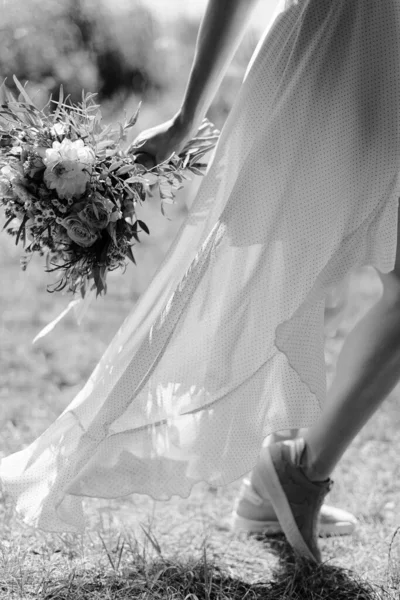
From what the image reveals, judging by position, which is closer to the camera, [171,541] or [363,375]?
[363,375]

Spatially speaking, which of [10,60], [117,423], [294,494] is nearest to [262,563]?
[294,494]

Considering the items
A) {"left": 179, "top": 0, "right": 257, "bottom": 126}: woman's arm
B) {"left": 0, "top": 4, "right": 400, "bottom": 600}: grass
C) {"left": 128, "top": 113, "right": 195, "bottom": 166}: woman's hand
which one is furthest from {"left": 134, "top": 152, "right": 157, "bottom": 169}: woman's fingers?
{"left": 0, "top": 4, "right": 400, "bottom": 600}: grass

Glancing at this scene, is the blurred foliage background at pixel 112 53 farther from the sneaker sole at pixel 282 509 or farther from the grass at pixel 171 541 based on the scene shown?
the sneaker sole at pixel 282 509

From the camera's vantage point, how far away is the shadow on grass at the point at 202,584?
2.00 meters

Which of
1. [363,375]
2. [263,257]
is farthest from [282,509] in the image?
[263,257]

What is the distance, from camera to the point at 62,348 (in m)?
4.15

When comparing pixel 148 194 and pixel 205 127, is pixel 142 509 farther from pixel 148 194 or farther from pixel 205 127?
pixel 205 127

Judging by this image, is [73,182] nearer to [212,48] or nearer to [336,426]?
[212,48]

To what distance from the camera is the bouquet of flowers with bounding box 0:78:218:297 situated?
194 cm

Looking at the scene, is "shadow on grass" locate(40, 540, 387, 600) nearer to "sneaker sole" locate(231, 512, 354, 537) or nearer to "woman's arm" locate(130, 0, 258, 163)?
"sneaker sole" locate(231, 512, 354, 537)

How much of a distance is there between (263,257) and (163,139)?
400 millimetres

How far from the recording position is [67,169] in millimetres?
1913

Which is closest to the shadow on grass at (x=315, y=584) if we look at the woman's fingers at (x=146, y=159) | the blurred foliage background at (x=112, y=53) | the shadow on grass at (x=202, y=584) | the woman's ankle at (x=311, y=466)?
the shadow on grass at (x=202, y=584)

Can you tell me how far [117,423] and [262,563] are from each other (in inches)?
27.6
